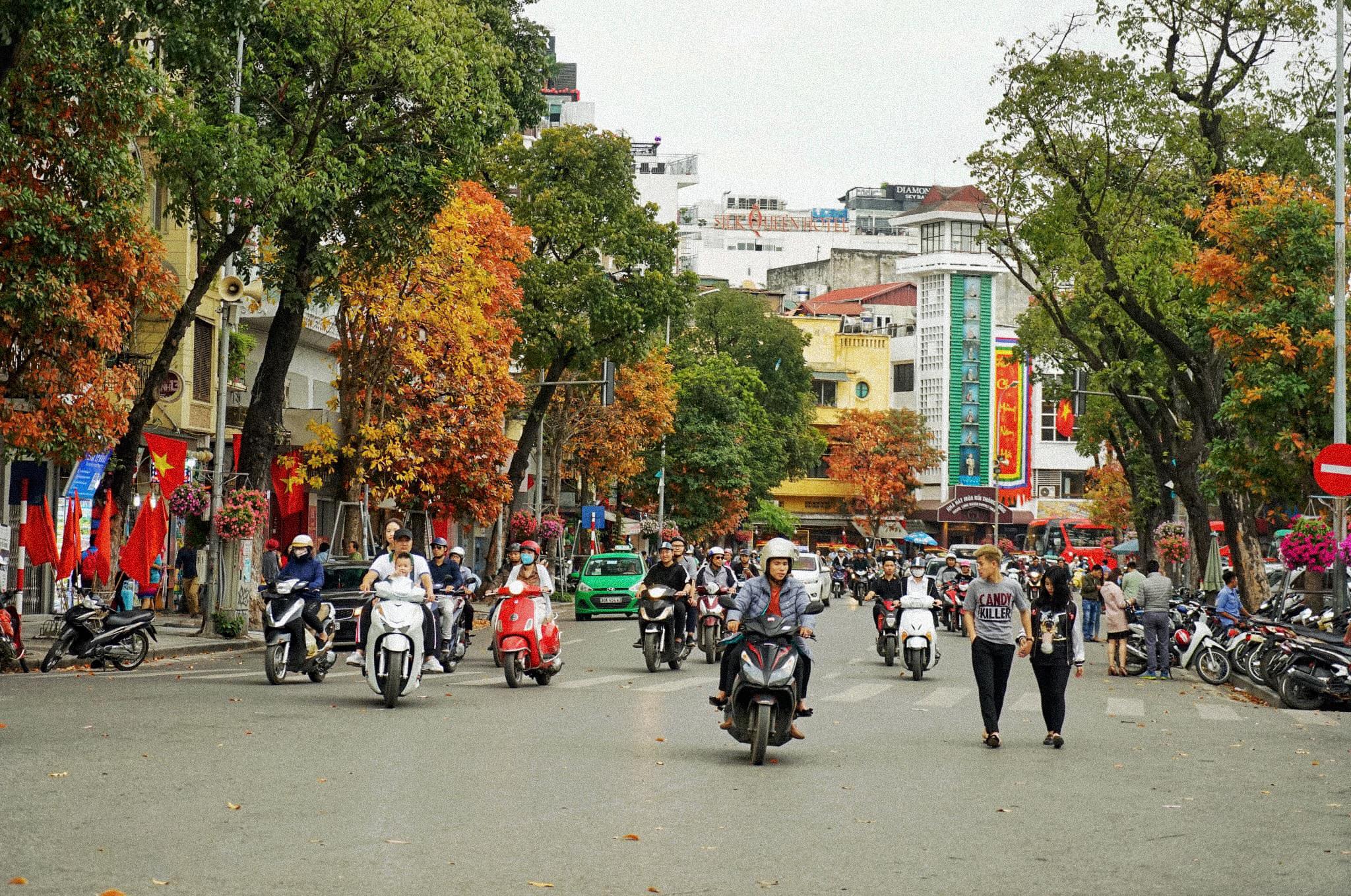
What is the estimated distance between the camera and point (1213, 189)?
34.7 m

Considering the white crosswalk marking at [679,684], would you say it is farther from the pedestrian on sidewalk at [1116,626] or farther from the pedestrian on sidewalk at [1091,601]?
the pedestrian on sidewalk at [1091,601]

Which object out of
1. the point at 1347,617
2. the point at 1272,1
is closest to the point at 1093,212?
the point at 1272,1

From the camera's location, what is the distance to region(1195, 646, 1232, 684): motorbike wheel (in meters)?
25.2

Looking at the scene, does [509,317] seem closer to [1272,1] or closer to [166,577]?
[166,577]

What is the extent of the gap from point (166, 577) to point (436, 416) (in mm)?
6828

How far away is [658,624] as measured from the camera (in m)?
24.0

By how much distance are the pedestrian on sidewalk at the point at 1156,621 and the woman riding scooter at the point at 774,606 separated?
12592 mm

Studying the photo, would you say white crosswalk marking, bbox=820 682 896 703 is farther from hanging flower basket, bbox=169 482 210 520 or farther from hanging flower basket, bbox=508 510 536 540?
hanging flower basket, bbox=508 510 536 540

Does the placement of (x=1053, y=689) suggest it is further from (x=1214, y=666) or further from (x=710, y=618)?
(x=710, y=618)

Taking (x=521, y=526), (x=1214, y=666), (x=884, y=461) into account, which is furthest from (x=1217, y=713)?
(x=884, y=461)

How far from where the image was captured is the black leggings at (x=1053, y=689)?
15.0m

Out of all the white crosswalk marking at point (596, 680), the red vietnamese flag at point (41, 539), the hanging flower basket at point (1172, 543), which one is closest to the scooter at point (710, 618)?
the white crosswalk marking at point (596, 680)

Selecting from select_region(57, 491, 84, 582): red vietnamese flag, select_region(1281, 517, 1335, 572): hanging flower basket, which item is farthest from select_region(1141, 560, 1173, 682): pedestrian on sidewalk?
select_region(57, 491, 84, 582): red vietnamese flag

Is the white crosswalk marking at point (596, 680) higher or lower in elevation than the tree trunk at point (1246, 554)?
lower
